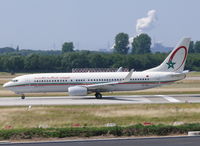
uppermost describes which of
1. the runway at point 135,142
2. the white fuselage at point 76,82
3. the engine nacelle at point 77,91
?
the white fuselage at point 76,82

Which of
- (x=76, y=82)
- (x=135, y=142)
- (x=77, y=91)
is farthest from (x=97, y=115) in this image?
(x=76, y=82)

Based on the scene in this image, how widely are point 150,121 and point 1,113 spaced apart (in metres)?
12.6

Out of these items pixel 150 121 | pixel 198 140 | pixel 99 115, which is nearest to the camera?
pixel 198 140

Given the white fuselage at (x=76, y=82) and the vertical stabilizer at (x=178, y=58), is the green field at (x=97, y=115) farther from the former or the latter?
the vertical stabilizer at (x=178, y=58)

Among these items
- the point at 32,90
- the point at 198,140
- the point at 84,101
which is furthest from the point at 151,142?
the point at 32,90

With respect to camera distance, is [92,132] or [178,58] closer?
[92,132]

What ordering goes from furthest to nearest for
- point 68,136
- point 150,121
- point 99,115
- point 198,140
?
1. point 99,115
2. point 150,121
3. point 68,136
4. point 198,140

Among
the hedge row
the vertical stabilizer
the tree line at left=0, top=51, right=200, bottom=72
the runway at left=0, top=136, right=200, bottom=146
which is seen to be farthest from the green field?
the tree line at left=0, top=51, right=200, bottom=72

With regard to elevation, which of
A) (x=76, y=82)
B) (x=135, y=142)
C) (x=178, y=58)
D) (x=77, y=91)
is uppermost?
(x=178, y=58)

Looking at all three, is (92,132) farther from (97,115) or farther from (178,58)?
(178,58)

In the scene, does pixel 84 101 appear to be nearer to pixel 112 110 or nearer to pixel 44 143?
A: pixel 112 110

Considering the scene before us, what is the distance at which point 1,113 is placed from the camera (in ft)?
123

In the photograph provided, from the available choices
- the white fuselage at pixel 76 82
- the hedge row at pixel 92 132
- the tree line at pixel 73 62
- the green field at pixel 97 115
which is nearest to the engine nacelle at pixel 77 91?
the white fuselage at pixel 76 82

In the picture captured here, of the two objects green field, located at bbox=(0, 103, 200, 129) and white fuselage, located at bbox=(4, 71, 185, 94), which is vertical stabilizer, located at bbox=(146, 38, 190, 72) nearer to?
white fuselage, located at bbox=(4, 71, 185, 94)
